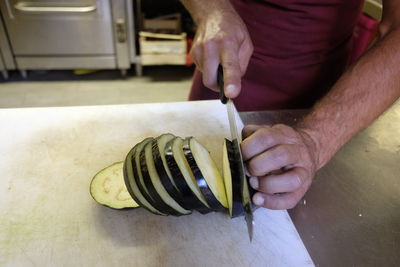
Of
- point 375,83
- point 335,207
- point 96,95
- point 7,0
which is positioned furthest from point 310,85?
point 7,0

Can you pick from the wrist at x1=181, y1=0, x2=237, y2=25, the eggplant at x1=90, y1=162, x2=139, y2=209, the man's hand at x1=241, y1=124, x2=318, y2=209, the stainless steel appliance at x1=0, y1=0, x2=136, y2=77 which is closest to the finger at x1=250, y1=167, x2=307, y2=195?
the man's hand at x1=241, y1=124, x2=318, y2=209

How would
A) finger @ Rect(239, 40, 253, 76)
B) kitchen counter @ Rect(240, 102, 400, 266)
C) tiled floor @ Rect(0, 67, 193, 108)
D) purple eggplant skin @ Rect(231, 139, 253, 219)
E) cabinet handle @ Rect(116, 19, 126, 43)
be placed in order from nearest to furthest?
purple eggplant skin @ Rect(231, 139, 253, 219) → kitchen counter @ Rect(240, 102, 400, 266) → finger @ Rect(239, 40, 253, 76) → cabinet handle @ Rect(116, 19, 126, 43) → tiled floor @ Rect(0, 67, 193, 108)

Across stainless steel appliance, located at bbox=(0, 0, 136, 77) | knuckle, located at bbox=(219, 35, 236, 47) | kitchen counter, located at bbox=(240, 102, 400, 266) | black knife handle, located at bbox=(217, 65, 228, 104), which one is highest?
knuckle, located at bbox=(219, 35, 236, 47)

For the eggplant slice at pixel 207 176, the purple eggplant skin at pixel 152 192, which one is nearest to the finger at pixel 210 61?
the eggplant slice at pixel 207 176

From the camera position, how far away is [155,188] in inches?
34.1

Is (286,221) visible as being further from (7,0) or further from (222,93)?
(7,0)

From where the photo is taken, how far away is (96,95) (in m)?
3.04

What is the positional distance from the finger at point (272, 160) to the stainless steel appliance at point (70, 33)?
2296 millimetres

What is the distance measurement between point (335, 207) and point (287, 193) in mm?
261

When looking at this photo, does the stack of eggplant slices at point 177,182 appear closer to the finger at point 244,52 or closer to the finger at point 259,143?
the finger at point 259,143

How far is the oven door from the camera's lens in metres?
2.69

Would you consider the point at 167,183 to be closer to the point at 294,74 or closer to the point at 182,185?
the point at 182,185

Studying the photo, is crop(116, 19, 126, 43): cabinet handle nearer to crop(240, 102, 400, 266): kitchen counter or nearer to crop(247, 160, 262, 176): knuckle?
crop(240, 102, 400, 266): kitchen counter

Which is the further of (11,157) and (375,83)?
(11,157)
